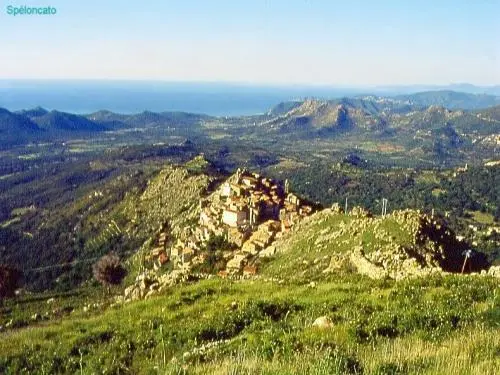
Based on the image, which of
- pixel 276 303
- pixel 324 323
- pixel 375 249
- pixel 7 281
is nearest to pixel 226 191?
pixel 7 281

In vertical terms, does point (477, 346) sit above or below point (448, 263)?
above

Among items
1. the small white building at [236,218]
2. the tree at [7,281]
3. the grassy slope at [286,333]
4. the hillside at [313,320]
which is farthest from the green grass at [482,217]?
the grassy slope at [286,333]

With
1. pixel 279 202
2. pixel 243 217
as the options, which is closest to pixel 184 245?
pixel 243 217

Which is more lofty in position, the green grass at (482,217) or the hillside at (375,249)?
the hillside at (375,249)

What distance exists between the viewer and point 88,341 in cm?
1658

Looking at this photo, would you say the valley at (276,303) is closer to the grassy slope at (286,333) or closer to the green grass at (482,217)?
the grassy slope at (286,333)

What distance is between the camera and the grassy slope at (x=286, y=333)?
9125mm

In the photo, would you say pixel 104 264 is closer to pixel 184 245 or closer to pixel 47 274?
pixel 184 245

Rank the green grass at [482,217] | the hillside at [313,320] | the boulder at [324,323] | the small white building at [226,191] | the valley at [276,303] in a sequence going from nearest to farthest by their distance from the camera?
the hillside at [313,320] < the valley at [276,303] < the boulder at [324,323] < the small white building at [226,191] < the green grass at [482,217]

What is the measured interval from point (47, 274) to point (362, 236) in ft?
260

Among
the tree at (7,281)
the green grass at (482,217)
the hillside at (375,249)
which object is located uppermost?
the hillside at (375,249)

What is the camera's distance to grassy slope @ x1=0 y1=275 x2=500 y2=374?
912cm

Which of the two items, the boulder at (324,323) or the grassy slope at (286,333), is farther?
the boulder at (324,323)

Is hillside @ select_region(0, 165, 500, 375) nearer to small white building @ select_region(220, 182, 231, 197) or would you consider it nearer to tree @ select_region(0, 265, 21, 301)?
tree @ select_region(0, 265, 21, 301)
